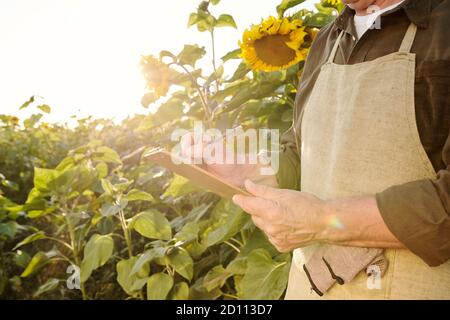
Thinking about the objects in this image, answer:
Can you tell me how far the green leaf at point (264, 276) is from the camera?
1.81 meters

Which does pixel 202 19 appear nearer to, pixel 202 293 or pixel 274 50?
pixel 274 50

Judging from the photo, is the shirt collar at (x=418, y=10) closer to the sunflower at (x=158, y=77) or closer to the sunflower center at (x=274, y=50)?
the sunflower center at (x=274, y=50)

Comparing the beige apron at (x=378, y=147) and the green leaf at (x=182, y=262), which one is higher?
the beige apron at (x=378, y=147)

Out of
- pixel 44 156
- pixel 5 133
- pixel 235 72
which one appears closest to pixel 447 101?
pixel 235 72

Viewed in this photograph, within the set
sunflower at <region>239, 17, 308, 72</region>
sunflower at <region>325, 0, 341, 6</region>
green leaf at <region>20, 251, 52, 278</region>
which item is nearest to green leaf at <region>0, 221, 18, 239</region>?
green leaf at <region>20, 251, 52, 278</region>

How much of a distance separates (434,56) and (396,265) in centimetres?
44

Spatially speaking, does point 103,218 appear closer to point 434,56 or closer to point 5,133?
point 434,56

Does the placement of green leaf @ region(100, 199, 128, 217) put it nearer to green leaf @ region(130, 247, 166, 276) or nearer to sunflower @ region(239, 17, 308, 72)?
green leaf @ region(130, 247, 166, 276)

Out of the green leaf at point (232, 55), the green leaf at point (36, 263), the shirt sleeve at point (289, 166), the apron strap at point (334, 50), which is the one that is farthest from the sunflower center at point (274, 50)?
the green leaf at point (36, 263)

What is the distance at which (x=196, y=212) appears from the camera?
2346mm

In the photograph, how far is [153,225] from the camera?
2297 millimetres

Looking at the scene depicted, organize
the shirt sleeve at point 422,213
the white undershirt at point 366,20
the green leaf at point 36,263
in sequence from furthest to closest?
the green leaf at point 36,263, the white undershirt at point 366,20, the shirt sleeve at point 422,213

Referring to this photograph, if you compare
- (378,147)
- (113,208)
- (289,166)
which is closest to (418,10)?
(378,147)

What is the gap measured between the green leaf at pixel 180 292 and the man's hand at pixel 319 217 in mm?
1186
